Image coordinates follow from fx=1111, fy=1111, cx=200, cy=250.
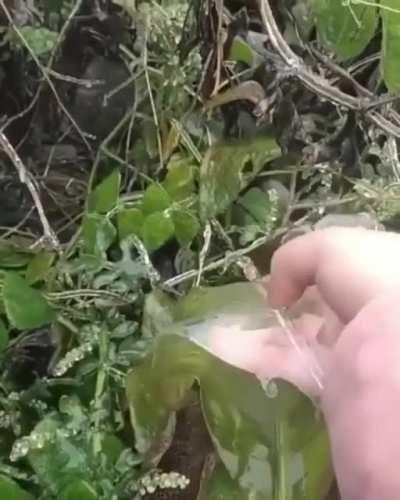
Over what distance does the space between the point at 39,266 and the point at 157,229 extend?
0.08m

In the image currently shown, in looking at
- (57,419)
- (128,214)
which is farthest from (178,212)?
(57,419)

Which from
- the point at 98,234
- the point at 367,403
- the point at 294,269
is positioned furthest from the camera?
the point at 98,234

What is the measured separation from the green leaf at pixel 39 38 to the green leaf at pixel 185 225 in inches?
6.0

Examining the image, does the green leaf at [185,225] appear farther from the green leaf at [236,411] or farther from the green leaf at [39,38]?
the green leaf at [39,38]

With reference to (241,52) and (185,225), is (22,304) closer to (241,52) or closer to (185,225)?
(185,225)

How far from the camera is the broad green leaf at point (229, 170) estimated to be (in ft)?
2.22

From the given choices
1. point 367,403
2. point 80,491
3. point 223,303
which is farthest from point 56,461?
point 367,403

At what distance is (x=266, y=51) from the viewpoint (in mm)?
693

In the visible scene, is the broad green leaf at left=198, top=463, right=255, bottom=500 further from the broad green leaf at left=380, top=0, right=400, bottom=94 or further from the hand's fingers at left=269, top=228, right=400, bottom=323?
the broad green leaf at left=380, top=0, right=400, bottom=94

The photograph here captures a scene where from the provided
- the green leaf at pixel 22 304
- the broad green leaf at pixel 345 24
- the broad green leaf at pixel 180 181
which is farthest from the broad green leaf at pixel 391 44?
the green leaf at pixel 22 304

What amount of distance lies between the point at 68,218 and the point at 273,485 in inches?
10.1

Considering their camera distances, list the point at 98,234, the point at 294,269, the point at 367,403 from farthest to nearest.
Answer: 1. the point at 98,234
2. the point at 294,269
3. the point at 367,403

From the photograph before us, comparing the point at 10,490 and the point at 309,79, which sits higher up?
the point at 309,79

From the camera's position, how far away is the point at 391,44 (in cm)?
65
